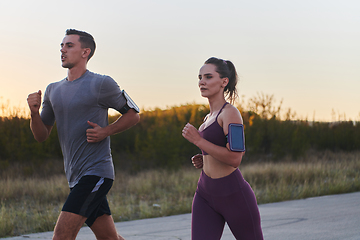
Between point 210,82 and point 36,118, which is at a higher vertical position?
point 210,82

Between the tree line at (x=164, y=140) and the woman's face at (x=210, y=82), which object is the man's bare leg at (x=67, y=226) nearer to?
the woman's face at (x=210, y=82)

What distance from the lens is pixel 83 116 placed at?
3.66 m

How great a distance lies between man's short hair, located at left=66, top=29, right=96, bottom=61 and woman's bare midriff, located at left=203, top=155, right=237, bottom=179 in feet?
5.06

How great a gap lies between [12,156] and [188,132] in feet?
52.1

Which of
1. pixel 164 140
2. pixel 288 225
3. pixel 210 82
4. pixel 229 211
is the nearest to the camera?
Result: pixel 229 211

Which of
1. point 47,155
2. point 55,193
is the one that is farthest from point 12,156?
point 55,193

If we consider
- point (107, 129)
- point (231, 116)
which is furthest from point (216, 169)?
point (107, 129)

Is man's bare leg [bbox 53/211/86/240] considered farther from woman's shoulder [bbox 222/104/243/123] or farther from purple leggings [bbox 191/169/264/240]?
woman's shoulder [bbox 222/104/243/123]

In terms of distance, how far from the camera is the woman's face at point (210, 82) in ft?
10.7

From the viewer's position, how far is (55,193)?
12562 mm

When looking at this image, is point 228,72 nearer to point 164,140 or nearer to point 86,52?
point 86,52

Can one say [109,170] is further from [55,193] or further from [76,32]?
[55,193]

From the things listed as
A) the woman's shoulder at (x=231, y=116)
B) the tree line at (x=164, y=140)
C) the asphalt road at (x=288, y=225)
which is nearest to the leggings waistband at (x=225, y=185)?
the woman's shoulder at (x=231, y=116)

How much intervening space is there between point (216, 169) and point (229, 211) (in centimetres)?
32
